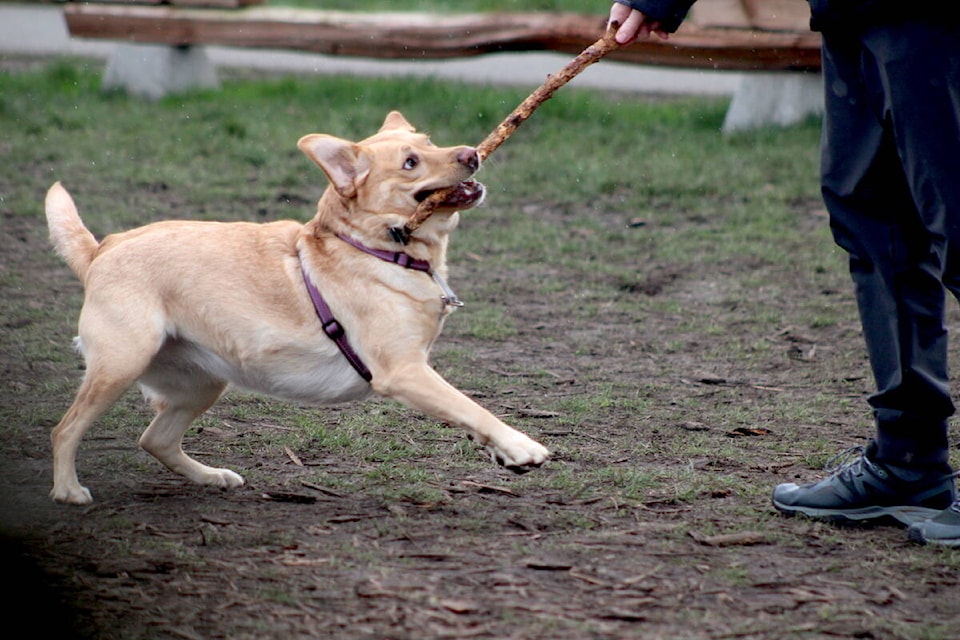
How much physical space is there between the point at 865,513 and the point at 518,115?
5.29 ft

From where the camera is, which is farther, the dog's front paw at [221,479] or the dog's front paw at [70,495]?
the dog's front paw at [221,479]

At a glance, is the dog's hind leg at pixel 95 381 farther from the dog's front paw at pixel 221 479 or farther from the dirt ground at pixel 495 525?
the dog's front paw at pixel 221 479

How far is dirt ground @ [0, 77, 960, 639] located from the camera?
8.93ft

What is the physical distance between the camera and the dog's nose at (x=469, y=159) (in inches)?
143

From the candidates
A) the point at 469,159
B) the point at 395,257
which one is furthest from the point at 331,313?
the point at 469,159

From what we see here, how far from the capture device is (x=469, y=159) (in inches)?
143

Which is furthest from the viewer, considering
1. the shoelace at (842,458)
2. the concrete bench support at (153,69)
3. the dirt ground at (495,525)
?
the concrete bench support at (153,69)

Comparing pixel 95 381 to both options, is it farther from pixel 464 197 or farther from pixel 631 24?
pixel 631 24

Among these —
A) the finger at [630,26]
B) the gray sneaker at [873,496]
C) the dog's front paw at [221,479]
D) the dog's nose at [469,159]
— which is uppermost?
the finger at [630,26]

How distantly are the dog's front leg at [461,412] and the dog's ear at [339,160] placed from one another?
0.58 metres

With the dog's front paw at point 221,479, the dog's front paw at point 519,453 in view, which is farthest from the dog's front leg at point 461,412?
the dog's front paw at point 221,479

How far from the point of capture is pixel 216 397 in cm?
387

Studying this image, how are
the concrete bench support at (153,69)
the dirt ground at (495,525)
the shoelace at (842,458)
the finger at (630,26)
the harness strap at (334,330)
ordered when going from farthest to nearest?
the concrete bench support at (153,69), the shoelace at (842,458), the finger at (630,26), the harness strap at (334,330), the dirt ground at (495,525)

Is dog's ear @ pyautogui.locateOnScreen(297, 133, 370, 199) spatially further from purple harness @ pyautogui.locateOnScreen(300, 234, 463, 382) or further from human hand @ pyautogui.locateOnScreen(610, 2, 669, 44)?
human hand @ pyautogui.locateOnScreen(610, 2, 669, 44)
